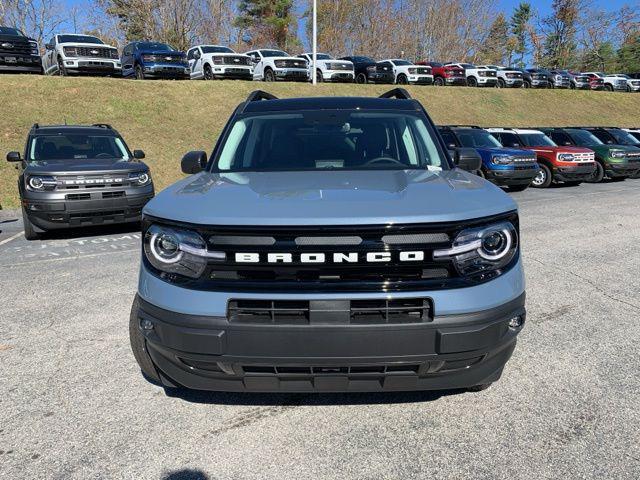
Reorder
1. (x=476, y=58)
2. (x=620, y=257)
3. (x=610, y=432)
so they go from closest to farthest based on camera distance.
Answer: (x=610, y=432) → (x=620, y=257) → (x=476, y=58)

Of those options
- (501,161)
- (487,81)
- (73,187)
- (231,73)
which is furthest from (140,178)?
(487,81)

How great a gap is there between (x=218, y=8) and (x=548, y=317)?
161ft

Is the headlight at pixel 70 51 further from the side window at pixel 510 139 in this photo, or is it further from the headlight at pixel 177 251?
the headlight at pixel 177 251

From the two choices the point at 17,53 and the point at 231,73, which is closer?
the point at 17,53

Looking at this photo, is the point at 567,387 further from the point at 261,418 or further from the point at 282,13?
the point at 282,13

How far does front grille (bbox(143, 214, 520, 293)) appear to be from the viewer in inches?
91.4

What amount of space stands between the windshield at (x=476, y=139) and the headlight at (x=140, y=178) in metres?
8.83

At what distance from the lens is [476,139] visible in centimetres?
1440

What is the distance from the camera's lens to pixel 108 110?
61.4 feet

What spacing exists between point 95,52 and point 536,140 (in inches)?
649

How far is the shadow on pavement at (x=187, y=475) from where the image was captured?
7.85 feet

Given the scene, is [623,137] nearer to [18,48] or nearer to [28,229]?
[28,229]

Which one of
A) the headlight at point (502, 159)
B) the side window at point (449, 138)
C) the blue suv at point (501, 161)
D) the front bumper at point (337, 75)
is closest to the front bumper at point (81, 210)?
the blue suv at point (501, 161)

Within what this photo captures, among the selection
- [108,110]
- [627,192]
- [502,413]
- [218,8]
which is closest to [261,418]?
[502,413]
